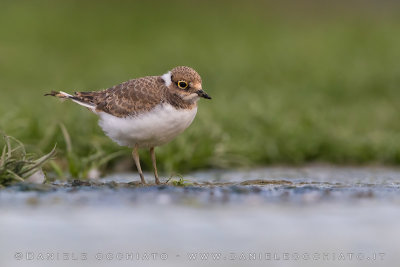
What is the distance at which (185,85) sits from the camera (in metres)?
7.59

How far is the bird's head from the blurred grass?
1.59 metres

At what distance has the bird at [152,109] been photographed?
24.2 feet

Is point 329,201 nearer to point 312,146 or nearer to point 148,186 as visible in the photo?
point 148,186

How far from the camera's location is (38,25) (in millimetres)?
20938

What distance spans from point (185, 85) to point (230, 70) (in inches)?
353

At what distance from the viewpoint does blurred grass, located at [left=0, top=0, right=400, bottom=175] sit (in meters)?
10.2

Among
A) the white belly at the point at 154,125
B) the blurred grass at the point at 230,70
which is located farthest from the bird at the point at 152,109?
the blurred grass at the point at 230,70

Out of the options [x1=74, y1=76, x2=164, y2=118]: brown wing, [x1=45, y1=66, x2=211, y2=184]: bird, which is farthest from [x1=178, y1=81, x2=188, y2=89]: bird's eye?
[x1=74, y1=76, x2=164, y2=118]: brown wing

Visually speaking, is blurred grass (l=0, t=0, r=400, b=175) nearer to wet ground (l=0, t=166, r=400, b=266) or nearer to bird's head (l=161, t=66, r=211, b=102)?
bird's head (l=161, t=66, r=211, b=102)

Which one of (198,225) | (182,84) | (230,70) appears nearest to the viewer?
(198,225)

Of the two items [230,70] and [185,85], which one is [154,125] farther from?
[230,70]

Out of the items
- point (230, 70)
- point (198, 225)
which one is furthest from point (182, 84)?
point (230, 70)

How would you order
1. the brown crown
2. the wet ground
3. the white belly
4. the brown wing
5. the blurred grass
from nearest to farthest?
the wet ground
the white belly
the brown wing
the brown crown
the blurred grass

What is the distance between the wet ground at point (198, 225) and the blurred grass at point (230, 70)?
268cm
